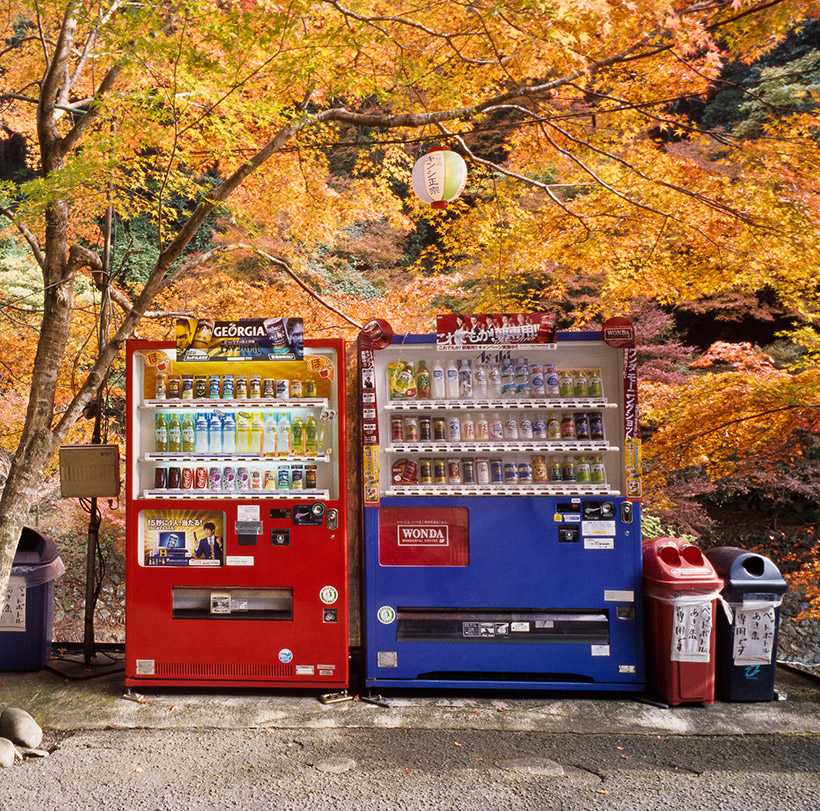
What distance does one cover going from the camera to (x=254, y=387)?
412 centimetres

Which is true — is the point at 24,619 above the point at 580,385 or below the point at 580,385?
below

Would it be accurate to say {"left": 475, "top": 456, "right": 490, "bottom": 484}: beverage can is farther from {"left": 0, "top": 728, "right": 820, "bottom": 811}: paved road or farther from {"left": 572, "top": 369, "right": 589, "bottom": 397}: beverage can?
{"left": 0, "top": 728, "right": 820, "bottom": 811}: paved road

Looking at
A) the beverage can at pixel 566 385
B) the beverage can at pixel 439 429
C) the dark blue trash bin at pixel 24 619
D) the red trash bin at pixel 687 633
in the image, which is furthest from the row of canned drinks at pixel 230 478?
the red trash bin at pixel 687 633

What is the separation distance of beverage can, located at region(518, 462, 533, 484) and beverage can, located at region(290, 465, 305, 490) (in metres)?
1.42

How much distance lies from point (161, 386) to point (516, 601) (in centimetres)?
269

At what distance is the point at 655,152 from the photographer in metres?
5.73

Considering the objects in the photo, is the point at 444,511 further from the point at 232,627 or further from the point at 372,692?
the point at 232,627

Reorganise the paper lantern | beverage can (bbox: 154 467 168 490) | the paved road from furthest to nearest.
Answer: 1. the paper lantern
2. beverage can (bbox: 154 467 168 490)
3. the paved road

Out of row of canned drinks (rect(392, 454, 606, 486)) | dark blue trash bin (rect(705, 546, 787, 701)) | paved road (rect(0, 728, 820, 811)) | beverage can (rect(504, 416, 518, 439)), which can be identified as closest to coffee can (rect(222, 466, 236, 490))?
row of canned drinks (rect(392, 454, 606, 486))

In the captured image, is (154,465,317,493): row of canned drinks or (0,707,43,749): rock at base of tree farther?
(154,465,317,493): row of canned drinks

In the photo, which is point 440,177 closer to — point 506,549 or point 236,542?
point 506,549

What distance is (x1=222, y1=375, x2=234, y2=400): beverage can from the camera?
4.09m

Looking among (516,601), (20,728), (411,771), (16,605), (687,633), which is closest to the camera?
(411,771)

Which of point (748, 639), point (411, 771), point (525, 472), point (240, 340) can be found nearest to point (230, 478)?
point (240, 340)
